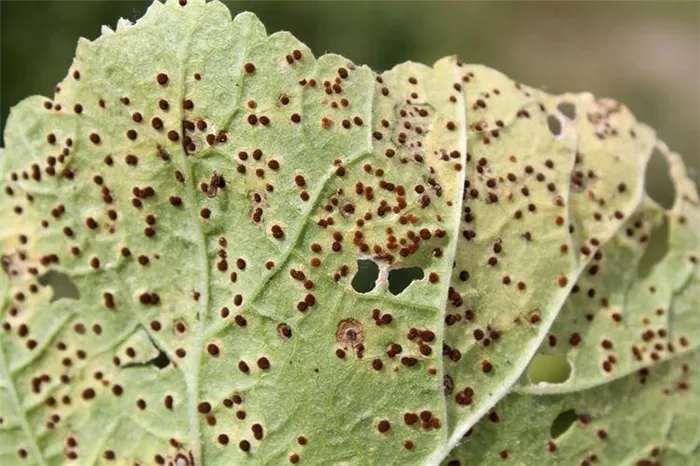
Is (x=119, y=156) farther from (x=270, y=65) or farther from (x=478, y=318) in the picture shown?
(x=478, y=318)

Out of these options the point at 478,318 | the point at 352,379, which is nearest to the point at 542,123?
the point at 478,318

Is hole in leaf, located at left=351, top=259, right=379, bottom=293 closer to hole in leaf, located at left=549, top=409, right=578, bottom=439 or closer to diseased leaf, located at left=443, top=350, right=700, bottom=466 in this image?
diseased leaf, located at left=443, top=350, right=700, bottom=466

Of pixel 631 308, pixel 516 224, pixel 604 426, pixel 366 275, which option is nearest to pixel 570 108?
pixel 366 275

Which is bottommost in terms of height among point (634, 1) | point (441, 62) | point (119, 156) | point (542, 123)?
point (119, 156)

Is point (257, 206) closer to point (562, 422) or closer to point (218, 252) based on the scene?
point (218, 252)

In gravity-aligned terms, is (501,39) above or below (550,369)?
above

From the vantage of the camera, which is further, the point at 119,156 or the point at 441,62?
the point at 441,62

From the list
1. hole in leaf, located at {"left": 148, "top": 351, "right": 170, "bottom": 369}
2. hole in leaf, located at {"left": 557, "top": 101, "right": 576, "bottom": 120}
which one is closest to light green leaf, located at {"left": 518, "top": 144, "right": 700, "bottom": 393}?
hole in leaf, located at {"left": 557, "top": 101, "right": 576, "bottom": 120}
